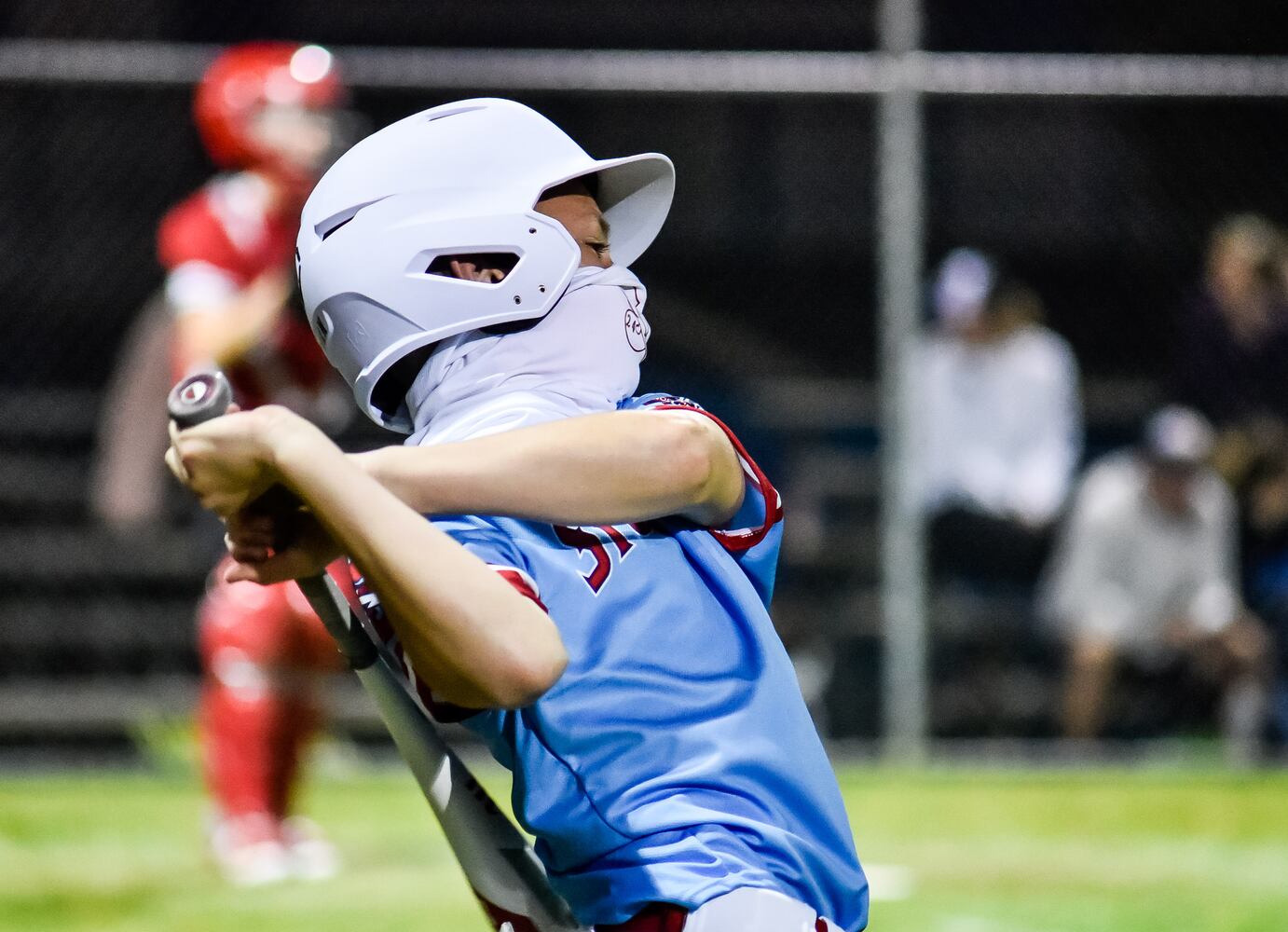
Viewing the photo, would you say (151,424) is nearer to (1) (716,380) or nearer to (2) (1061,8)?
(1) (716,380)

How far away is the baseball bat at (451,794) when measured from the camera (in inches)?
88.5

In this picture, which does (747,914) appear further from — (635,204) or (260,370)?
(260,370)

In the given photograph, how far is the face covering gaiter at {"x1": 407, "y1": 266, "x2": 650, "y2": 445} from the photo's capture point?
7.14 feet

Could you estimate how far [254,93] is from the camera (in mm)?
6059

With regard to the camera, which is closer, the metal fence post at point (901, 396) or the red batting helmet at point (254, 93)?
the red batting helmet at point (254, 93)

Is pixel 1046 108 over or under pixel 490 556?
over

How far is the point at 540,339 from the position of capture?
220cm

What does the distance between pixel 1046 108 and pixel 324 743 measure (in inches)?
182

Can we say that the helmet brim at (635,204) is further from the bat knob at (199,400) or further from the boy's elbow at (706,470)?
the bat knob at (199,400)

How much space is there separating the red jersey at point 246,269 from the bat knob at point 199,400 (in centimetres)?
397

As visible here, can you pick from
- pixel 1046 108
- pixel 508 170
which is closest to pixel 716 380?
pixel 1046 108

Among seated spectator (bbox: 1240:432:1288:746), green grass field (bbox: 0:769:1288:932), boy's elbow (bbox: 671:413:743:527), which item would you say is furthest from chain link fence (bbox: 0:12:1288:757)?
boy's elbow (bbox: 671:413:743:527)

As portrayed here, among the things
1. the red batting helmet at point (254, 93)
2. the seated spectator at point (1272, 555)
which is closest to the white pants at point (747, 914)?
the red batting helmet at point (254, 93)

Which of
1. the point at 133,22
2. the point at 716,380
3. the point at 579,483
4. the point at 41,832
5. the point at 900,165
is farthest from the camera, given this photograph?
the point at 133,22
